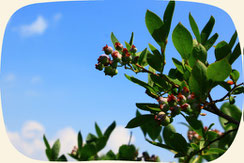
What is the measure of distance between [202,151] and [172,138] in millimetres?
71

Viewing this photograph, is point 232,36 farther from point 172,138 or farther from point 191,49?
point 172,138

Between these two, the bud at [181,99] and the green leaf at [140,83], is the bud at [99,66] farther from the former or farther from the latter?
the bud at [181,99]

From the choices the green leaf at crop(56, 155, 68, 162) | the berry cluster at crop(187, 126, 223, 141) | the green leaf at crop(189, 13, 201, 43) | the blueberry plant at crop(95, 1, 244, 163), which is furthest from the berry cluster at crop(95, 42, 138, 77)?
the berry cluster at crop(187, 126, 223, 141)

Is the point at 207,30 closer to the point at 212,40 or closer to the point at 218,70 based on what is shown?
the point at 212,40

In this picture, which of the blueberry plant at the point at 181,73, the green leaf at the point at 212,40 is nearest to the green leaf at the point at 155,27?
the blueberry plant at the point at 181,73

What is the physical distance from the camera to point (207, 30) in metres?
0.53

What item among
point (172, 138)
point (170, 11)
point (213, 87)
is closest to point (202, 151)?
point (172, 138)

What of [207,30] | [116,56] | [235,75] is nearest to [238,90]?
[235,75]

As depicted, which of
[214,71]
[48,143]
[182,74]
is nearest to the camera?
[214,71]

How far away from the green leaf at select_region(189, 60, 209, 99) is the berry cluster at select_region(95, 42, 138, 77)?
5.4 inches

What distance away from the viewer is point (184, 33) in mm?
473

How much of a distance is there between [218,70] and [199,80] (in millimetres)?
33

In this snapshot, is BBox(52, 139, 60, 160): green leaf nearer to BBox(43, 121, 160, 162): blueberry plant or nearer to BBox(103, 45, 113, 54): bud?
BBox(43, 121, 160, 162): blueberry plant

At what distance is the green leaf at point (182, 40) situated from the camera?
18.4 inches
